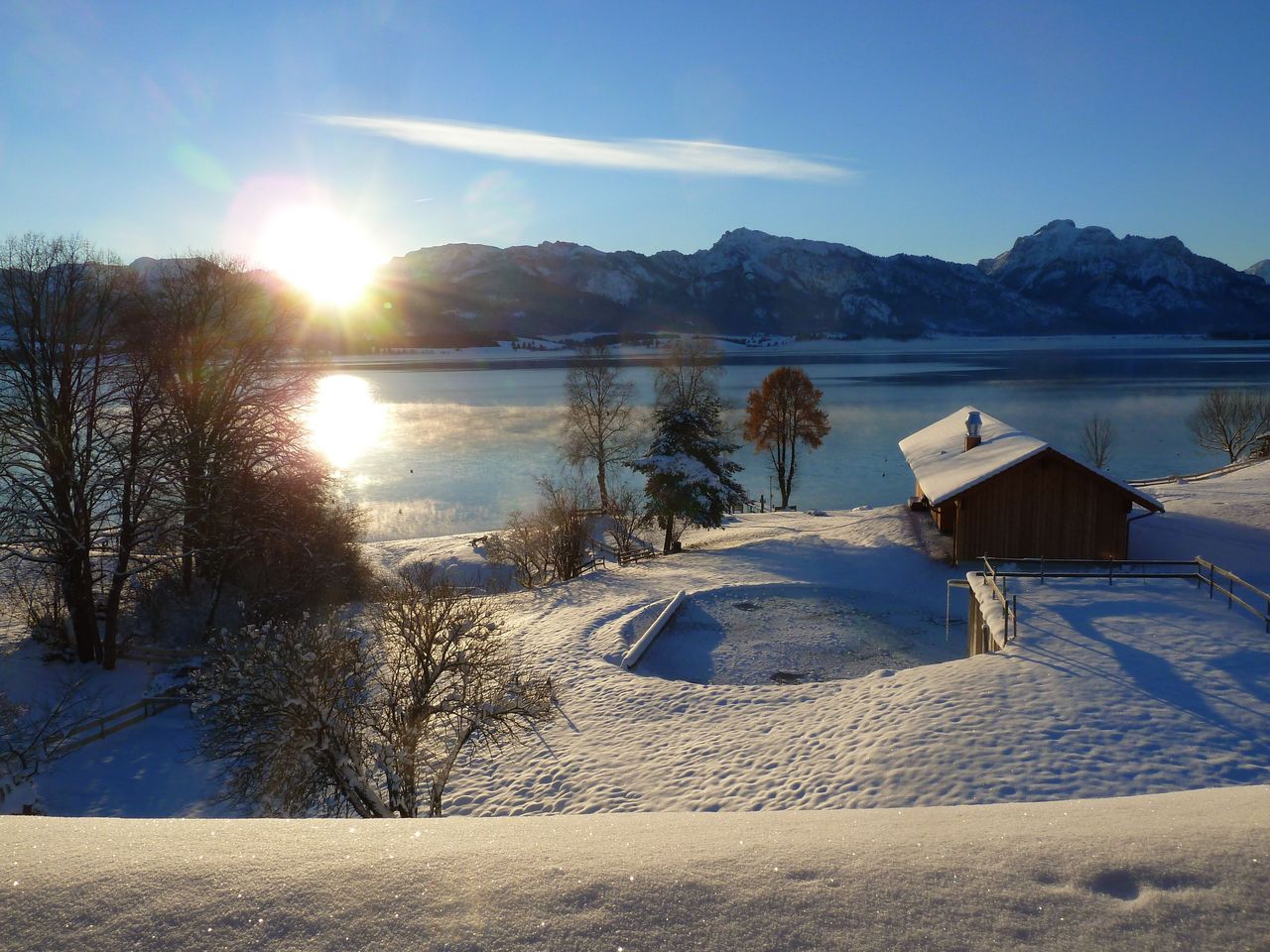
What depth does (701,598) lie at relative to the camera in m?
23.9

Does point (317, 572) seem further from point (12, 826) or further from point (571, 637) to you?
point (12, 826)

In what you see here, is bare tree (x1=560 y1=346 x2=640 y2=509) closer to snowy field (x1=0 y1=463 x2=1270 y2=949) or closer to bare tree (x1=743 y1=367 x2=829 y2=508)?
bare tree (x1=743 y1=367 x2=829 y2=508)

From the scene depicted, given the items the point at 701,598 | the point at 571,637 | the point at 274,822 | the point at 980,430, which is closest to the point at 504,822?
the point at 274,822

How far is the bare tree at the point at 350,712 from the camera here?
9.91 meters

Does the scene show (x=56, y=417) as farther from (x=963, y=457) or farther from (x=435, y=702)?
(x=963, y=457)

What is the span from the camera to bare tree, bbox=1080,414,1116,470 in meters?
Answer: 55.0

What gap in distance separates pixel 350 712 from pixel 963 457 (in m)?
24.2

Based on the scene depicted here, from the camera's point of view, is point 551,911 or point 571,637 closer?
point 551,911

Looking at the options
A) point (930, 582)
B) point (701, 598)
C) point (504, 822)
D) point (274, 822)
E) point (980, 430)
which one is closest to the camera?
point (274, 822)

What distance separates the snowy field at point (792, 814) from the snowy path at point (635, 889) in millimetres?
17

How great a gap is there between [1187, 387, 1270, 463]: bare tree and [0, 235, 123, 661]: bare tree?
65.0 m

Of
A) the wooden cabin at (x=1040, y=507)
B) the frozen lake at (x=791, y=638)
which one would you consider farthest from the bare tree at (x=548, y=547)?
the wooden cabin at (x=1040, y=507)

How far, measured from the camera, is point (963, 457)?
95.0 ft

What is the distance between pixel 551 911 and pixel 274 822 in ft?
8.98
